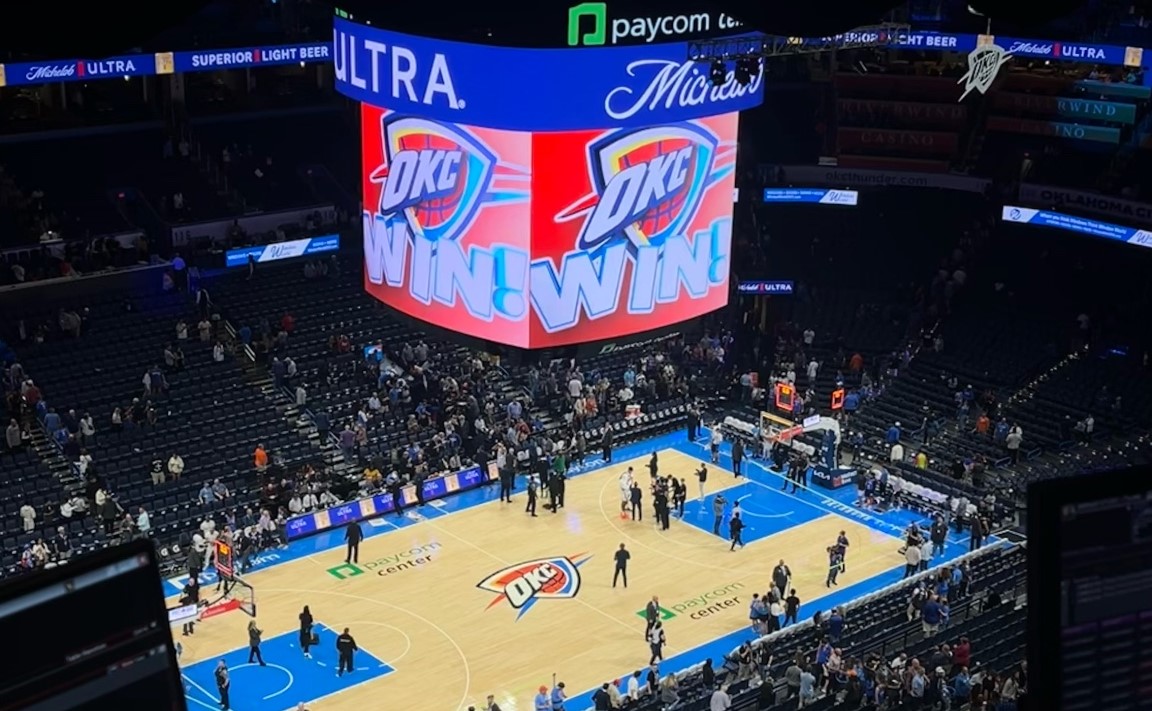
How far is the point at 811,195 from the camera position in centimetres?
4656

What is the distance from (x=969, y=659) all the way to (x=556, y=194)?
658 inches

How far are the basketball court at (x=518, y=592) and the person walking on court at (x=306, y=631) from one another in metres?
0.16

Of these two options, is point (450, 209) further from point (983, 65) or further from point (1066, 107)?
point (1066, 107)

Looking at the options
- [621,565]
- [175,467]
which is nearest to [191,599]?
[175,467]

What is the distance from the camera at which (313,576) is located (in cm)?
3262

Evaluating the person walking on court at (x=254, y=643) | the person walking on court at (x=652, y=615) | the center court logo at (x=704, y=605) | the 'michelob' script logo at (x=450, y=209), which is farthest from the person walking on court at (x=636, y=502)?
the 'michelob' script logo at (x=450, y=209)

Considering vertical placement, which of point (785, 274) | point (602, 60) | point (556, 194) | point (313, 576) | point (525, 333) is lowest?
point (313, 576)

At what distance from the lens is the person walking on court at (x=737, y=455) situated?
125 ft

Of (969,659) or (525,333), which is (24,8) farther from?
(969,659)

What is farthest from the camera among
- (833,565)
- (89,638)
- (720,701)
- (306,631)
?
(833,565)

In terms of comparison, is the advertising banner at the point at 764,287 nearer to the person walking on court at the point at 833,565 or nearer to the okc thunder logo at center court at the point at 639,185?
the person walking on court at the point at 833,565

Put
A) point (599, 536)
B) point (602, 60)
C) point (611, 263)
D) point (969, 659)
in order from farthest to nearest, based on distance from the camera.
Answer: point (599, 536) < point (969, 659) < point (611, 263) < point (602, 60)

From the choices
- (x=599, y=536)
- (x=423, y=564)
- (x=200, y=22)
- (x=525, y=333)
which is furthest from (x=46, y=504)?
(x=525, y=333)

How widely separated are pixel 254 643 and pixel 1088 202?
26.1m
